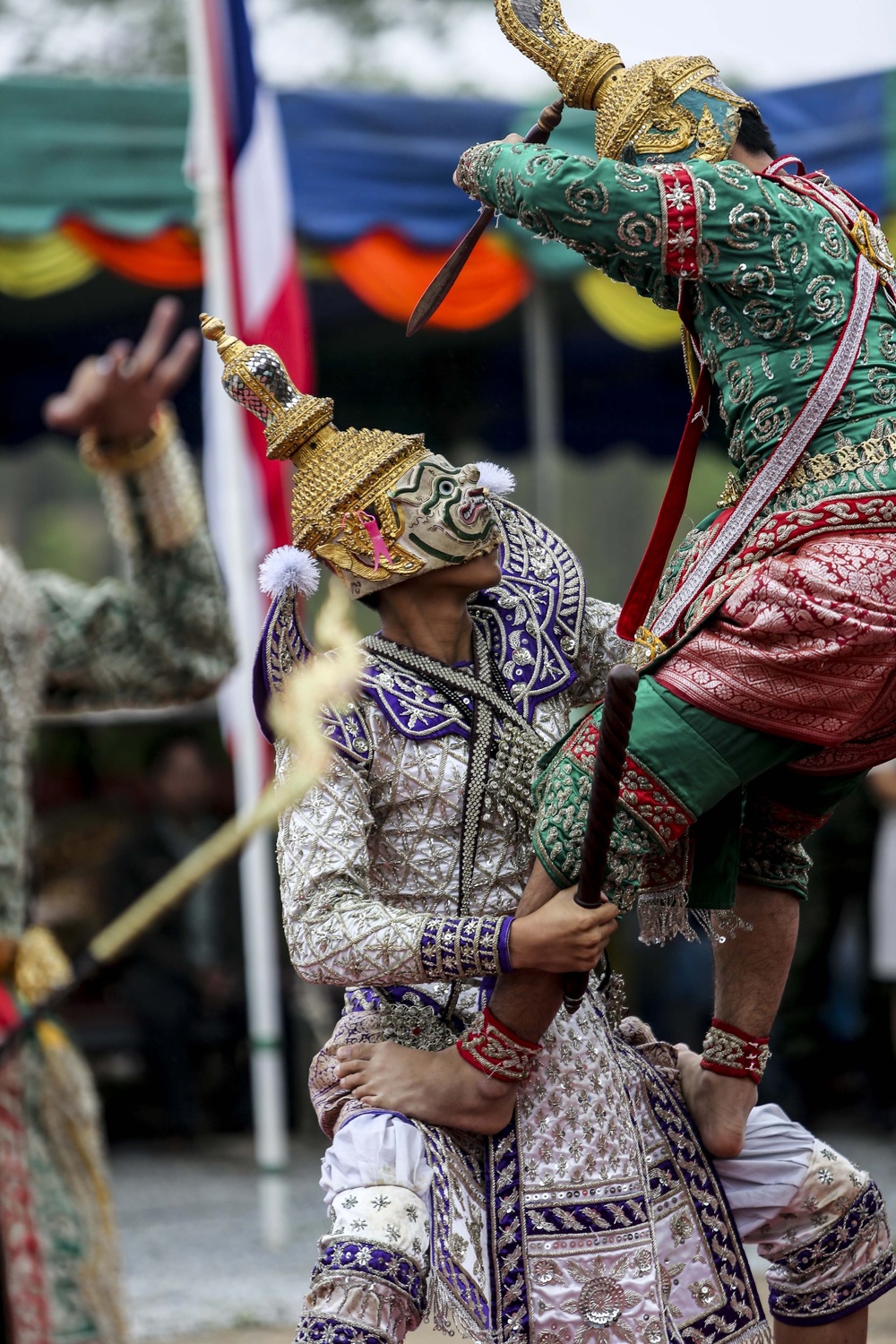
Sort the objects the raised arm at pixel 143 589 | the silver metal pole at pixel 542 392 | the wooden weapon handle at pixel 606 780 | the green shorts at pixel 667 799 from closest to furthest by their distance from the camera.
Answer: the wooden weapon handle at pixel 606 780
the green shorts at pixel 667 799
the raised arm at pixel 143 589
the silver metal pole at pixel 542 392

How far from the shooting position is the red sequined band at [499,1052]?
2.84 meters

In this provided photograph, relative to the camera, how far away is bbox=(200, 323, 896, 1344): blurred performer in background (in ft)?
9.12

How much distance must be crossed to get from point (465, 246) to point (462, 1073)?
4.20ft

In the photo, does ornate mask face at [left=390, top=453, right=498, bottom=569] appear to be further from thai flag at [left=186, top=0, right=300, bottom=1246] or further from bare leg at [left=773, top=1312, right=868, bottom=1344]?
thai flag at [left=186, top=0, right=300, bottom=1246]

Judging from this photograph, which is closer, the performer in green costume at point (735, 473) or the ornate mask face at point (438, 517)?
the performer in green costume at point (735, 473)

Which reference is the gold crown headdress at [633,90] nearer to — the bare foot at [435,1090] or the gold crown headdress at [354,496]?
the gold crown headdress at [354,496]

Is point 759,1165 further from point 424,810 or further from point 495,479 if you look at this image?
point 495,479

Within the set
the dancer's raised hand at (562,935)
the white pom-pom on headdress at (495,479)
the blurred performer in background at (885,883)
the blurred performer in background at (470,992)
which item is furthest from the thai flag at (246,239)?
the dancer's raised hand at (562,935)

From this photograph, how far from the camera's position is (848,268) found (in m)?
2.80

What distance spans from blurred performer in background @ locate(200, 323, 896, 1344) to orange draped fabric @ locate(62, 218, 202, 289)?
4.03 m

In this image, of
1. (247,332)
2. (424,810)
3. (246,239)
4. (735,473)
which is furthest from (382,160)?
(424,810)

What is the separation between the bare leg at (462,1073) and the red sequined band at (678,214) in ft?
2.95

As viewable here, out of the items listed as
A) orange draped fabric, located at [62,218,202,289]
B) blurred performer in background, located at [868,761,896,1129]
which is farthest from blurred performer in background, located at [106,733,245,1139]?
blurred performer in background, located at [868,761,896,1129]

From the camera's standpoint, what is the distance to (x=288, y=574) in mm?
2951
